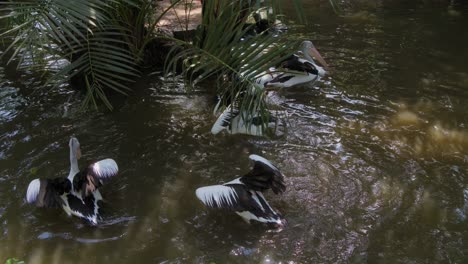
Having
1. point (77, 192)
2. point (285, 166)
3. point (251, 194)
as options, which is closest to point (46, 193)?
point (77, 192)

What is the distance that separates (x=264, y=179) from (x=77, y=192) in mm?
1341

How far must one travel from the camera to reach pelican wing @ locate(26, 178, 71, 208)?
128 inches

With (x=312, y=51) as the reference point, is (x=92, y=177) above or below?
below

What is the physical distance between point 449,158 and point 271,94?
2152 mm

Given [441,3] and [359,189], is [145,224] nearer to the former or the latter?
[359,189]

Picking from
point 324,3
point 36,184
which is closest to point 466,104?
point 36,184

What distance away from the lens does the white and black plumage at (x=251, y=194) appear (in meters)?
3.14

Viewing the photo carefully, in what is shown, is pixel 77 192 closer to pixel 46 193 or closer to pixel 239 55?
pixel 46 193

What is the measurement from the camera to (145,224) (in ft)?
11.0

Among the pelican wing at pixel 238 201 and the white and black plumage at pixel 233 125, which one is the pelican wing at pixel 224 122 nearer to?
the white and black plumage at pixel 233 125

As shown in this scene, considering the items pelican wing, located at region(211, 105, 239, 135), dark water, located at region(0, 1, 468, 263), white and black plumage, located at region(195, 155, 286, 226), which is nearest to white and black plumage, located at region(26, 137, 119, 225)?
dark water, located at region(0, 1, 468, 263)

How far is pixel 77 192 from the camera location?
3.37 metres

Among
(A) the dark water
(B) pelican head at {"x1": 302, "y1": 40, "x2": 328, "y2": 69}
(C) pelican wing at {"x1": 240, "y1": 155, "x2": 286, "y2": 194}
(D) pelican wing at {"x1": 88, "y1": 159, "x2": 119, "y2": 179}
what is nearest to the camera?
(A) the dark water

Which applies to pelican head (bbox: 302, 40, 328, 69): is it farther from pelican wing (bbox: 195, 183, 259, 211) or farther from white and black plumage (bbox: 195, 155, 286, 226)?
pelican wing (bbox: 195, 183, 259, 211)
